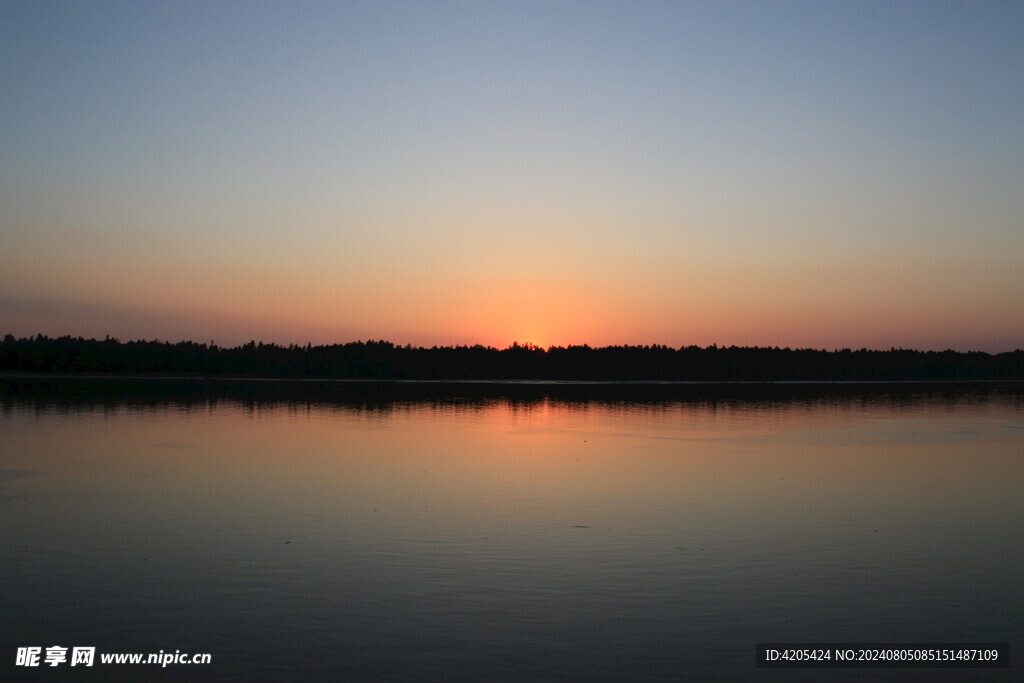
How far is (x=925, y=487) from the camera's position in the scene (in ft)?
96.0

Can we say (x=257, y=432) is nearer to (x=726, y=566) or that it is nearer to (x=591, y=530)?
(x=591, y=530)

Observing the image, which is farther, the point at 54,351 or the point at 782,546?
the point at 54,351

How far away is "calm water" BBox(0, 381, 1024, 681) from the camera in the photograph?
12445mm

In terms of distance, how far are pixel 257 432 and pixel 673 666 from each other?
3824 centimetres

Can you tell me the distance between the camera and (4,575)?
1600 centimetres

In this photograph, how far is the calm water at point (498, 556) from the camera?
40.8ft

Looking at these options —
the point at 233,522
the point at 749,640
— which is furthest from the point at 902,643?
the point at 233,522

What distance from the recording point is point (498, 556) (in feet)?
59.8

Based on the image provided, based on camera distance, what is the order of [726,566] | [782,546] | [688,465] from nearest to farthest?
[726,566] < [782,546] < [688,465]

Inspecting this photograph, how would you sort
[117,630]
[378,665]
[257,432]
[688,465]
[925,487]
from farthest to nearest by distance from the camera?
[257,432], [688,465], [925,487], [117,630], [378,665]

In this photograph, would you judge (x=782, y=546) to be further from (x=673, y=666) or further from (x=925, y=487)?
(x=925, y=487)

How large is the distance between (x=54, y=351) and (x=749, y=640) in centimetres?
21094

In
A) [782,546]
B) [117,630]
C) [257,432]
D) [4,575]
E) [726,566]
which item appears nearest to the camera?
[117,630]

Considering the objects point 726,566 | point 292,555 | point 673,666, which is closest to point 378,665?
point 673,666
